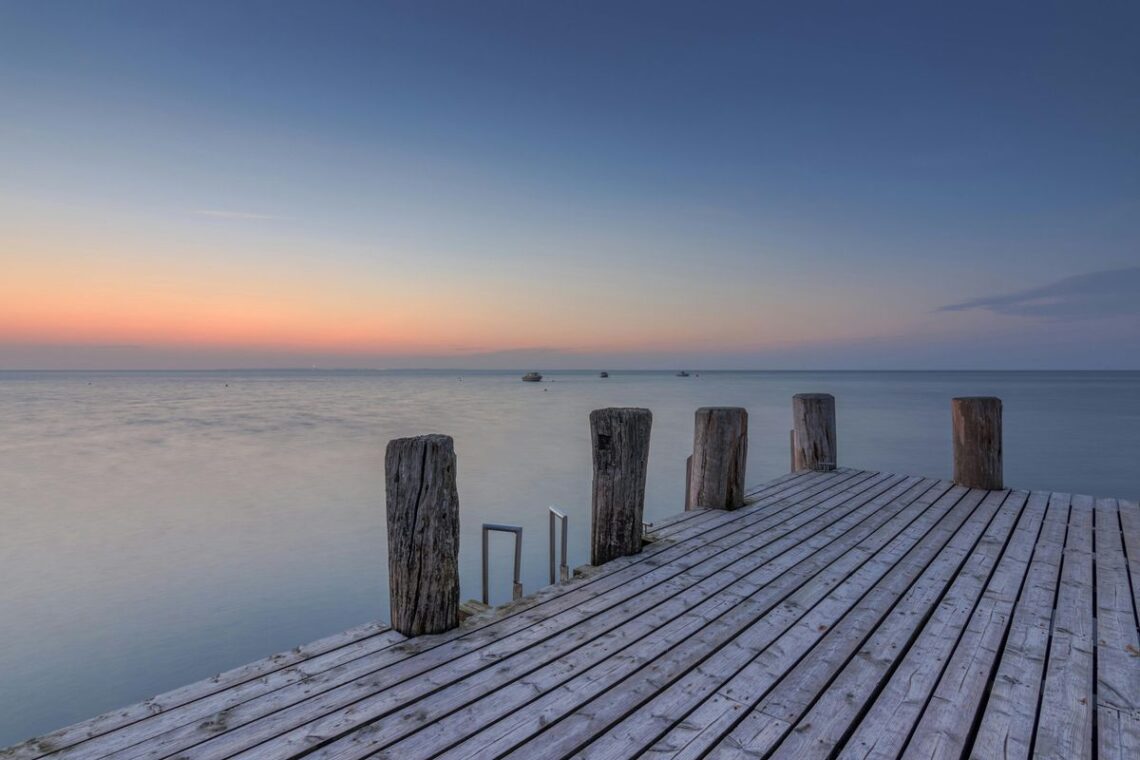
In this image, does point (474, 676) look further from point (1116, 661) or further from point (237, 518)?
point (237, 518)

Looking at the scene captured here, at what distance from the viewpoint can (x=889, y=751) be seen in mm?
2029

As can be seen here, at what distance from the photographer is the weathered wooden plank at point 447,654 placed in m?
2.17

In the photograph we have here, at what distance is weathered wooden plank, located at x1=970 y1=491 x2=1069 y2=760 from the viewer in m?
2.08

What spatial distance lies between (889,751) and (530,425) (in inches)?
925

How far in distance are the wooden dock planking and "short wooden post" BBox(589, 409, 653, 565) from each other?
0.19 metres

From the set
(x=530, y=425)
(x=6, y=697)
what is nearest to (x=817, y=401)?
(x=6, y=697)

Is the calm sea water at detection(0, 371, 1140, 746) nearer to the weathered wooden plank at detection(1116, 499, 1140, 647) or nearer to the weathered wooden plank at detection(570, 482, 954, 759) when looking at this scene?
the weathered wooden plank at detection(570, 482, 954, 759)

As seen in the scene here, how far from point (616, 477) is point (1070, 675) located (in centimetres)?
259

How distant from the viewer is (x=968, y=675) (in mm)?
2520

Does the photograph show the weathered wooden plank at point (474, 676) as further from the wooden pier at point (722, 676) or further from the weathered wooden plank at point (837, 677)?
the weathered wooden plank at point (837, 677)

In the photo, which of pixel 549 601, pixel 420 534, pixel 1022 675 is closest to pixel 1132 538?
pixel 1022 675

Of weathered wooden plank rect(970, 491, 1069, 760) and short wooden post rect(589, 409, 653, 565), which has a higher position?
short wooden post rect(589, 409, 653, 565)

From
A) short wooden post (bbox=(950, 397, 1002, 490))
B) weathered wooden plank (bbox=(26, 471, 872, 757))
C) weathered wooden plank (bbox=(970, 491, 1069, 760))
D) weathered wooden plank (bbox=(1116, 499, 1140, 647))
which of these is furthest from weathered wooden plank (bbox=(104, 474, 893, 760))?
short wooden post (bbox=(950, 397, 1002, 490))

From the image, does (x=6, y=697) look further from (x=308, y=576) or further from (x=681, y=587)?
(x=681, y=587)
